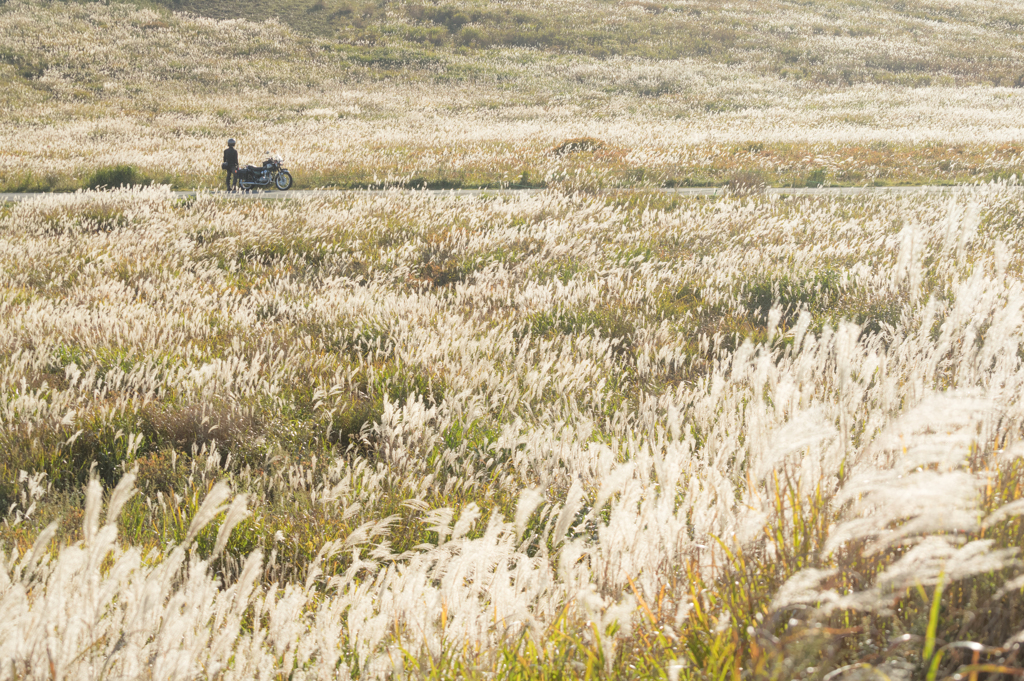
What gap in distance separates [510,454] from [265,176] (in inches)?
629

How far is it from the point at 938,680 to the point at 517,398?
2.56 metres

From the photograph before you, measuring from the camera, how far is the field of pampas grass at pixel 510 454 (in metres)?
1.44

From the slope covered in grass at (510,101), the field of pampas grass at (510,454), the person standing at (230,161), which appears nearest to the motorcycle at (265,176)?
the person standing at (230,161)

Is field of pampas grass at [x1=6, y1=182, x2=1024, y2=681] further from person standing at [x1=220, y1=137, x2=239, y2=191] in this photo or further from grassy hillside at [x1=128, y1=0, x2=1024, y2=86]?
grassy hillside at [x1=128, y1=0, x2=1024, y2=86]

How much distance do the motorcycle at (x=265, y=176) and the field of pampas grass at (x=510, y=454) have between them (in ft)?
25.9

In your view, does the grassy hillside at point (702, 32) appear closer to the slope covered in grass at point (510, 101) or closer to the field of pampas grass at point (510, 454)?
the slope covered in grass at point (510, 101)

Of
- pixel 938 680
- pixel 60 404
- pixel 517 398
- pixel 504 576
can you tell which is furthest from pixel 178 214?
pixel 938 680

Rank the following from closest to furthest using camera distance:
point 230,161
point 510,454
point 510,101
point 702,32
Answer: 1. point 510,454
2. point 230,161
3. point 510,101
4. point 702,32

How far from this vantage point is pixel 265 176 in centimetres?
1725

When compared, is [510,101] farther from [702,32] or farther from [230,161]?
[702,32]

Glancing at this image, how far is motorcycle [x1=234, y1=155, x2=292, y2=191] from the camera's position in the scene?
55.5 ft

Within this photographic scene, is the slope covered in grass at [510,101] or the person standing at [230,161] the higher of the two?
the slope covered in grass at [510,101]

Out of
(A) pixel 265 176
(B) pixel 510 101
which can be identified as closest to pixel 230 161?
(A) pixel 265 176

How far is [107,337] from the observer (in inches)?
188
